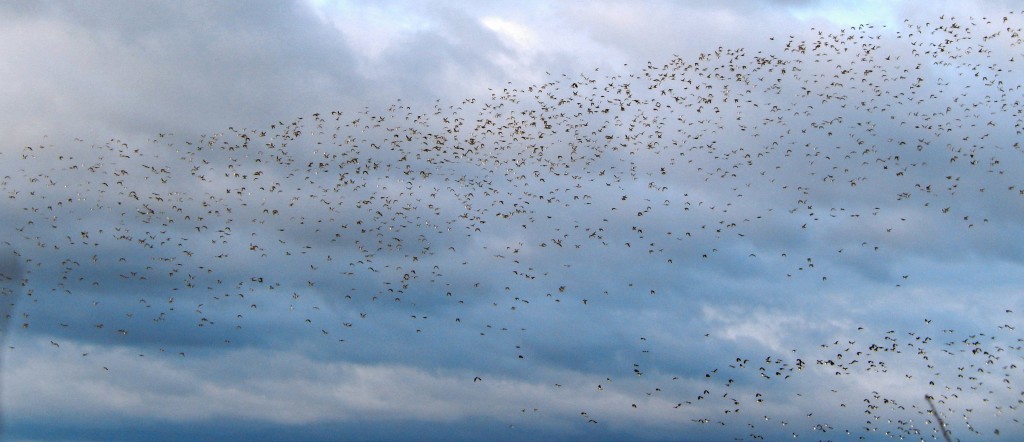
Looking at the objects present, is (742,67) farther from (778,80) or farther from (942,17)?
(942,17)

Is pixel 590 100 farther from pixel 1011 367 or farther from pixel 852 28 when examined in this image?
pixel 1011 367

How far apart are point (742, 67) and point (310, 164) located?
159 feet

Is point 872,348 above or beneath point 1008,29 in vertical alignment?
beneath

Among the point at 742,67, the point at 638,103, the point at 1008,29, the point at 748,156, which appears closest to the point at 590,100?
the point at 638,103

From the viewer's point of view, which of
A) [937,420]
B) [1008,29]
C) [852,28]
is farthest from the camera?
[937,420]

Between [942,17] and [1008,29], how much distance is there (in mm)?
7507

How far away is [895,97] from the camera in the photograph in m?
111

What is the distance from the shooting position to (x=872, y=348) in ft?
402

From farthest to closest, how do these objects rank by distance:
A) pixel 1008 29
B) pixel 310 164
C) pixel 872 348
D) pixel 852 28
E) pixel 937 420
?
pixel 937 420 → pixel 872 348 → pixel 310 164 → pixel 852 28 → pixel 1008 29

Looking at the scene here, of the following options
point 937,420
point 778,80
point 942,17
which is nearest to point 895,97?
point 942,17

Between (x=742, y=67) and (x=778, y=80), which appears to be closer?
(x=778, y=80)

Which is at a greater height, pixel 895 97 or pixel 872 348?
pixel 895 97

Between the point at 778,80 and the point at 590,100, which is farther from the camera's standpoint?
the point at 590,100

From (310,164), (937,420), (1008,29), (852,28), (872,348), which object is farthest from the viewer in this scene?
(937,420)
